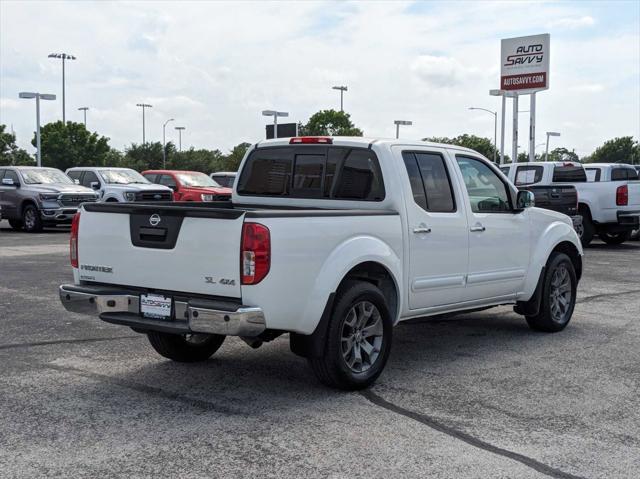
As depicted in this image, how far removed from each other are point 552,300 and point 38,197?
57.0ft

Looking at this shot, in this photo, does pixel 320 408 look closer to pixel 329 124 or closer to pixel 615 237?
pixel 615 237

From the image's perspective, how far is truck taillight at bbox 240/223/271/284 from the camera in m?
5.21

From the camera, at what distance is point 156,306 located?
5605 millimetres

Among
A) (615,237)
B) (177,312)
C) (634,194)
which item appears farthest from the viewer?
(615,237)

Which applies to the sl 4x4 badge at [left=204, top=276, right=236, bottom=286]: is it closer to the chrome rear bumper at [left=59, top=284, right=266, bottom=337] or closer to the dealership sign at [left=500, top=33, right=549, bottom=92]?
the chrome rear bumper at [left=59, top=284, right=266, bottom=337]

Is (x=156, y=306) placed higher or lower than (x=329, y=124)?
lower

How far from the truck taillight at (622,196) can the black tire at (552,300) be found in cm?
1044

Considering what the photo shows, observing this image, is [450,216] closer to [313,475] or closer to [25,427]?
[313,475]

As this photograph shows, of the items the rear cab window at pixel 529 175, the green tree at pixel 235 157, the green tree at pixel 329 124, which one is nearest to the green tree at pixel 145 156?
the green tree at pixel 235 157

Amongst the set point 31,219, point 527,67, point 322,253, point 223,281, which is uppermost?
point 527,67

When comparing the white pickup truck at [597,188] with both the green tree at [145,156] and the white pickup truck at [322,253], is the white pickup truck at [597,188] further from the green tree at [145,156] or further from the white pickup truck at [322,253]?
the green tree at [145,156]

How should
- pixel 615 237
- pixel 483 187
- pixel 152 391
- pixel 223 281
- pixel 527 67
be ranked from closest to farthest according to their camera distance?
pixel 223 281, pixel 152 391, pixel 483 187, pixel 615 237, pixel 527 67

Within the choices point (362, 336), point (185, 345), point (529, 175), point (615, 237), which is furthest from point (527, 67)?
point (362, 336)

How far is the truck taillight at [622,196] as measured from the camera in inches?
712
